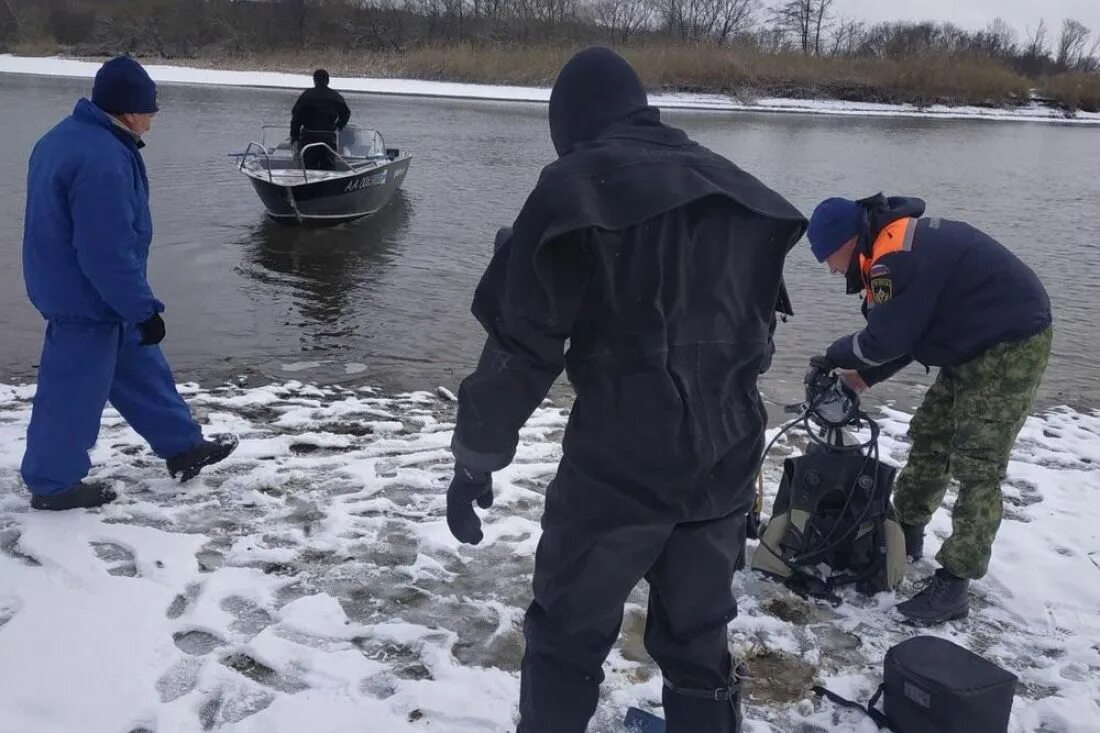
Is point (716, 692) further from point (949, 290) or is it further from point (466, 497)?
point (949, 290)

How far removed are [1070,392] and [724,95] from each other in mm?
40588

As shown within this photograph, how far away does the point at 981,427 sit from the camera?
10.9 feet

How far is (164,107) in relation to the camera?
1054 inches

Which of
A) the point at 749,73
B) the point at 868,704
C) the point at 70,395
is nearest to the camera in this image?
the point at 868,704

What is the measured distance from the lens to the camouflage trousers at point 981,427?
3.27 m

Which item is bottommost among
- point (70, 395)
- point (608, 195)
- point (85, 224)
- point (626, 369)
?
point (70, 395)

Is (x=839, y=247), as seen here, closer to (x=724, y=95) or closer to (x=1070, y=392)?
(x=1070, y=392)

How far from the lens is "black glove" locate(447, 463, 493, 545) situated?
7.41ft

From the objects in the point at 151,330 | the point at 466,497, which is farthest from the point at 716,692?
the point at 151,330

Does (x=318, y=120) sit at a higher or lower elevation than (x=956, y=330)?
higher

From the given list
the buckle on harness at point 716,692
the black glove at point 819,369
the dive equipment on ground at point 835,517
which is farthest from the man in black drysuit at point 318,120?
the buckle on harness at point 716,692

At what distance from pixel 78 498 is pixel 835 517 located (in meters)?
3.22

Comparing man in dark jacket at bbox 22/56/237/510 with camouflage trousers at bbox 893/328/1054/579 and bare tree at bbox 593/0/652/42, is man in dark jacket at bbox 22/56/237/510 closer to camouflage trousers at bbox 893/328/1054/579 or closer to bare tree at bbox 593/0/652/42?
camouflage trousers at bbox 893/328/1054/579

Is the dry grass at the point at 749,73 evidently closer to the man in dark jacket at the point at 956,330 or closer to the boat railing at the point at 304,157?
the boat railing at the point at 304,157
